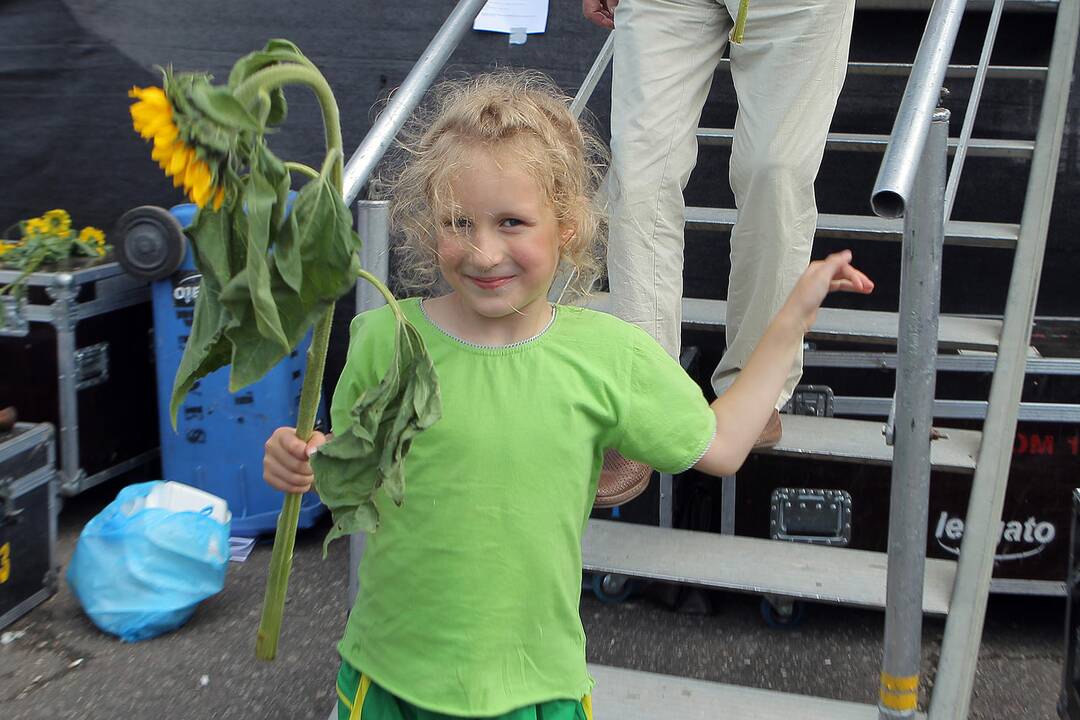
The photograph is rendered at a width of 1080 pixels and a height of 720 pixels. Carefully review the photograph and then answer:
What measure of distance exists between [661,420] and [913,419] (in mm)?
751

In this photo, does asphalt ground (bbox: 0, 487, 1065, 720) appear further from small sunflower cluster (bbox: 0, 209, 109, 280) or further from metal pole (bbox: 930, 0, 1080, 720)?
small sunflower cluster (bbox: 0, 209, 109, 280)

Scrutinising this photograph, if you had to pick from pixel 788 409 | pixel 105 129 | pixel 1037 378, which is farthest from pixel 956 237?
pixel 105 129

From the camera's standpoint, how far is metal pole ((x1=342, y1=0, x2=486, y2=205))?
7.46ft

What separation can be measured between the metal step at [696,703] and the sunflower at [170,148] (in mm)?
1515

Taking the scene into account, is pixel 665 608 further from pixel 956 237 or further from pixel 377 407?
pixel 377 407

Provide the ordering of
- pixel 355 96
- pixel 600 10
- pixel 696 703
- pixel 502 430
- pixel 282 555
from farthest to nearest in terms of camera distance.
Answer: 1. pixel 355 96
2. pixel 600 10
3. pixel 696 703
4. pixel 502 430
5. pixel 282 555

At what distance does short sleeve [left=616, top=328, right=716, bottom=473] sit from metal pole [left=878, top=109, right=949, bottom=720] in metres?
0.67

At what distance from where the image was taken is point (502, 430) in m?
1.51

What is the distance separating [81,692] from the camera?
2.88m

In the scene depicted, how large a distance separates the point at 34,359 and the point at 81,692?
50.4 inches

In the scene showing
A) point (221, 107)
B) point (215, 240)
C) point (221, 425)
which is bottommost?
point (221, 425)

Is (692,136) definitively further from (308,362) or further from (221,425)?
(221,425)

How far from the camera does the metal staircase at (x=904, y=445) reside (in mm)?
2094

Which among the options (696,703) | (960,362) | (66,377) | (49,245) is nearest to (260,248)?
(696,703)
